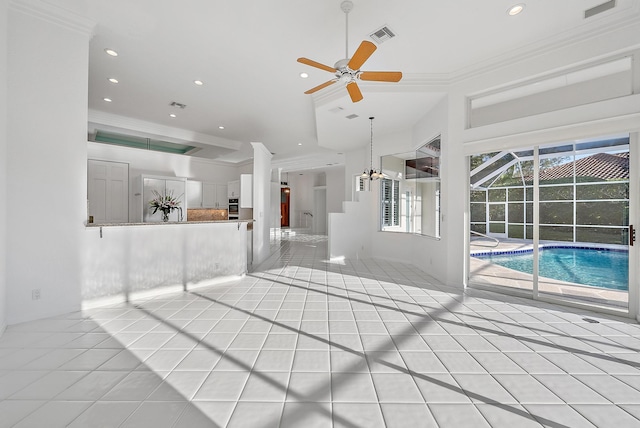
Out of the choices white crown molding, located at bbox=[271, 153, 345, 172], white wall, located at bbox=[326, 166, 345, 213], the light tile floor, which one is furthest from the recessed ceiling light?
white wall, located at bbox=[326, 166, 345, 213]

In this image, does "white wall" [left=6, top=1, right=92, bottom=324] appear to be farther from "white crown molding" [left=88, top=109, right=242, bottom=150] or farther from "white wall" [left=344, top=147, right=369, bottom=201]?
"white wall" [left=344, top=147, right=369, bottom=201]

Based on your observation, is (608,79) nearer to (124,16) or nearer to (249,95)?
(249,95)

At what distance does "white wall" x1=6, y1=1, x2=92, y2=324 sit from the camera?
2752mm

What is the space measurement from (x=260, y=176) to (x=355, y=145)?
9.64 ft

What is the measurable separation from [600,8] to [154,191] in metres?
8.63

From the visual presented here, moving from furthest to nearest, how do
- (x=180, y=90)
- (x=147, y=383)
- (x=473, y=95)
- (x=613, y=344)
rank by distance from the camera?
(x=180, y=90) → (x=473, y=95) → (x=613, y=344) → (x=147, y=383)

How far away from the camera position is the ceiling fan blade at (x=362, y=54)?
2439 mm

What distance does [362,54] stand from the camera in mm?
2564

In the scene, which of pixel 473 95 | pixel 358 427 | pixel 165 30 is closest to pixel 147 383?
pixel 358 427

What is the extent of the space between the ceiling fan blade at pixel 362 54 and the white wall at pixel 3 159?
351 centimetres

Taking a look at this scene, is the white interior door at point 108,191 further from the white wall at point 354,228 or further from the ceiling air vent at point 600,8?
the ceiling air vent at point 600,8

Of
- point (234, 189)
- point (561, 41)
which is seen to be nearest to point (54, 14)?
point (234, 189)

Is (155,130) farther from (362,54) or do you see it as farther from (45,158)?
(362,54)

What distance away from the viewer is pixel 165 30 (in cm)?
328
